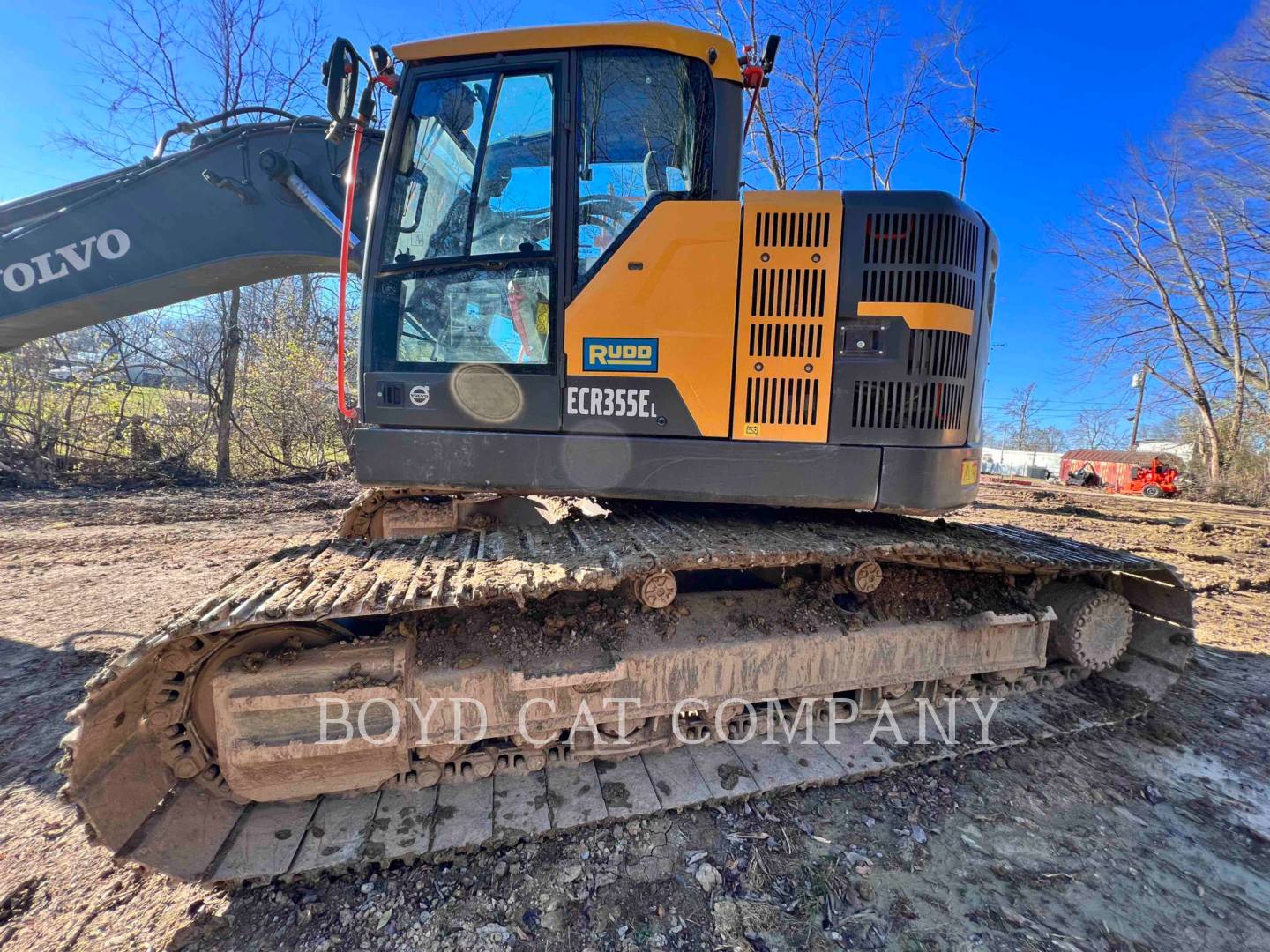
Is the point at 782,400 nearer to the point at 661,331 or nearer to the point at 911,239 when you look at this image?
the point at 661,331

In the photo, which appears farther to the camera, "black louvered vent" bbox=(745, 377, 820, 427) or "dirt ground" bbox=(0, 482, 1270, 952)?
"black louvered vent" bbox=(745, 377, 820, 427)

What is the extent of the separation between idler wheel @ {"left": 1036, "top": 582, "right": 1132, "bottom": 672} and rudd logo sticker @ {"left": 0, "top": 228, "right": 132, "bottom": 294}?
5711 mm

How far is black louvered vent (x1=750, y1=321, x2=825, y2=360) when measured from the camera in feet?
7.23

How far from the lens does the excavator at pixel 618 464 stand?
195cm

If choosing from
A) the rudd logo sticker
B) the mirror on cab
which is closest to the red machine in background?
the mirror on cab

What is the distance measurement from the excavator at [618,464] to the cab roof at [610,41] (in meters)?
0.01

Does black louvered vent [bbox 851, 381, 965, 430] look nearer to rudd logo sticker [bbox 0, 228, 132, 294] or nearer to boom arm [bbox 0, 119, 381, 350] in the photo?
boom arm [bbox 0, 119, 381, 350]

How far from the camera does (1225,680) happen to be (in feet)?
10.6

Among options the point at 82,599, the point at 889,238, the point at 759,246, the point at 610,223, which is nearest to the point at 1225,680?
the point at 889,238

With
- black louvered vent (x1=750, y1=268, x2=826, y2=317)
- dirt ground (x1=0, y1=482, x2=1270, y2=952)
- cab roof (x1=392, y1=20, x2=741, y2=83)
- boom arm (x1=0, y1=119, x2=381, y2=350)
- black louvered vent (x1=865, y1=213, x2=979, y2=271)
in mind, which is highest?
cab roof (x1=392, y1=20, x2=741, y2=83)

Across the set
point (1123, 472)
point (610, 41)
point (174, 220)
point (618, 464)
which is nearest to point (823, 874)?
point (618, 464)

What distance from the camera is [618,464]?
89.3 inches

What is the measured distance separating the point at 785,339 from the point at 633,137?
1.06 meters

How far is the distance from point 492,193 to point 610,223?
20.9 inches
